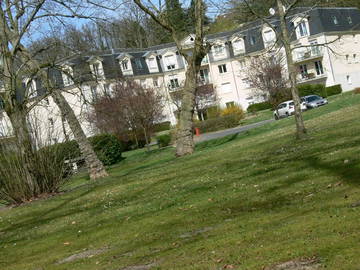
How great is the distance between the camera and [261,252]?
572cm

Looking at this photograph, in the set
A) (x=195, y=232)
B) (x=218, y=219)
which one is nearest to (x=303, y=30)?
(x=218, y=219)

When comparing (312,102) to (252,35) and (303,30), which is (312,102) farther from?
(303,30)

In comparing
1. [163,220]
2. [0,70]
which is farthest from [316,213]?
[0,70]

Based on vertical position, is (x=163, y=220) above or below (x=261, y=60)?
below

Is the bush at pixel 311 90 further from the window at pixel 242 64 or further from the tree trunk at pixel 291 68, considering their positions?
the tree trunk at pixel 291 68

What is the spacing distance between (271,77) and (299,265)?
58.1 metres

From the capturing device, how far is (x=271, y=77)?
6191 cm

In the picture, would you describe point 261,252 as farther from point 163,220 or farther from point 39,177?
point 39,177

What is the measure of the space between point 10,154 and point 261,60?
165 feet

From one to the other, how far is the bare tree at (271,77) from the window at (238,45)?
13.9 m

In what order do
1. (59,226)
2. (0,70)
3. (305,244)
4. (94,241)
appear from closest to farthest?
(305,244) < (94,241) < (59,226) < (0,70)

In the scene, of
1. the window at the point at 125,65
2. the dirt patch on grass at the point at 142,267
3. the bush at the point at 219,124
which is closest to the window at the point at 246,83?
the window at the point at 125,65

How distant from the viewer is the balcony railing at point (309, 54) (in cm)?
7094

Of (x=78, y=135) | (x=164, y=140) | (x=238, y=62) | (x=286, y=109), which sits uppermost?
(x=238, y=62)
